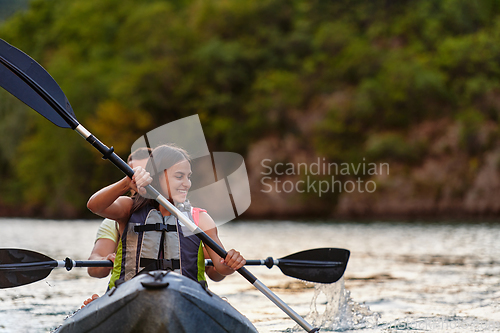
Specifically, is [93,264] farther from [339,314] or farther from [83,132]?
[339,314]

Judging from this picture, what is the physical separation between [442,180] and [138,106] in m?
17.1

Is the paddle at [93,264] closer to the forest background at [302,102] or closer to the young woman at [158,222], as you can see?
the young woman at [158,222]

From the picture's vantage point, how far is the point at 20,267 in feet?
13.0

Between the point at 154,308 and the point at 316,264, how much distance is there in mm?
1673

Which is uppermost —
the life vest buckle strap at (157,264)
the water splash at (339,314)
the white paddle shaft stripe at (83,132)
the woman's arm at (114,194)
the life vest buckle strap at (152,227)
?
the white paddle shaft stripe at (83,132)

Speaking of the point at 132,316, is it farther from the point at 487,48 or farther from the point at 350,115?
the point at 487,48

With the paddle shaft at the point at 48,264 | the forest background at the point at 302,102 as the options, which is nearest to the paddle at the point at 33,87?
the paddle shaft at the point at 48,264

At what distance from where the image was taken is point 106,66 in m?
39.0

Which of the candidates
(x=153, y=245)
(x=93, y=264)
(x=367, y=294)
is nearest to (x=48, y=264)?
(x=93, y=264)

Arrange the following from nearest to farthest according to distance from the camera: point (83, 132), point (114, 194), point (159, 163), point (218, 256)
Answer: point (114, 194)
point (159, 163)
point (83, 132)
point (218, 256)

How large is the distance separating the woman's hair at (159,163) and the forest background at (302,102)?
2308cm

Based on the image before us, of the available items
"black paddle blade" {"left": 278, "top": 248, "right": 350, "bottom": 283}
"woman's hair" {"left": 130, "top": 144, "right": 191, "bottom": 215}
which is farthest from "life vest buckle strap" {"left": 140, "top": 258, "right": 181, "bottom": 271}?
"black paddle blade" {"left": 278, "top": 248, "right": 350, "bottom": 283}

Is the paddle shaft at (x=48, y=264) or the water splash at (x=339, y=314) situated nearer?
the paddle shaft at (x=48, y=264)

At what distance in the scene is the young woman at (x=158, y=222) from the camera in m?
3.48
